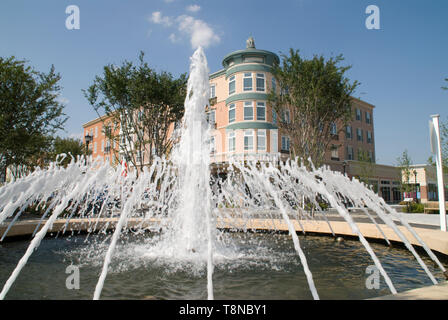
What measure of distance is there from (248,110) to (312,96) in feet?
37.3

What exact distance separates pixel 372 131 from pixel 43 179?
5067 centimetres

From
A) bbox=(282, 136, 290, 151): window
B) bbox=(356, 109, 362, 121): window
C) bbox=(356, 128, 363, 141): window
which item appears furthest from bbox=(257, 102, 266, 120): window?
bbox=(356, 109, 362, 121): window

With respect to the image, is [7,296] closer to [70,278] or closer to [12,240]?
[70,278]

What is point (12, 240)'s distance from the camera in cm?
979

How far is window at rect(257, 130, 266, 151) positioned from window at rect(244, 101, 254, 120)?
73.7 inches

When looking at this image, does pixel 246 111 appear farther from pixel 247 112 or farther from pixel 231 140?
pixel 231 140

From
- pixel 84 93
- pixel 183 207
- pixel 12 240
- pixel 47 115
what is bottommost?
pixel 12 240

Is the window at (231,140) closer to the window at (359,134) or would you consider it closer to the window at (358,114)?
the window at (359,134)

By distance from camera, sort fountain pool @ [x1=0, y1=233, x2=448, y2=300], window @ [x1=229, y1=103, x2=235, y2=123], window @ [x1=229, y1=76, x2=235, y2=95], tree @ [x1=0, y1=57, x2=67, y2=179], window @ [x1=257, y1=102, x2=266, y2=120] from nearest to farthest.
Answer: fountain pool @ [x1=0, y1=233, x2=448, y2=300], tree @ [x1=0, y1=57, x2=67, y2=179], window @ [x1=257, y1=102, x2=266, y2=120], window @ [x1=229, y1=103, x2=235, y2=123], window @ [x1=229, y1=76, x2=235, y2=95]

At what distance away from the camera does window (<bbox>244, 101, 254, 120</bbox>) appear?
98.2 feet

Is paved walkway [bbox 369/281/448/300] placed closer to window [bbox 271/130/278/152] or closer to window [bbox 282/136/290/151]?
window [bbox 271/130/278/152]

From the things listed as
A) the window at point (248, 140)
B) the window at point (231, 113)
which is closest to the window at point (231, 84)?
the window at point (231, 113)
